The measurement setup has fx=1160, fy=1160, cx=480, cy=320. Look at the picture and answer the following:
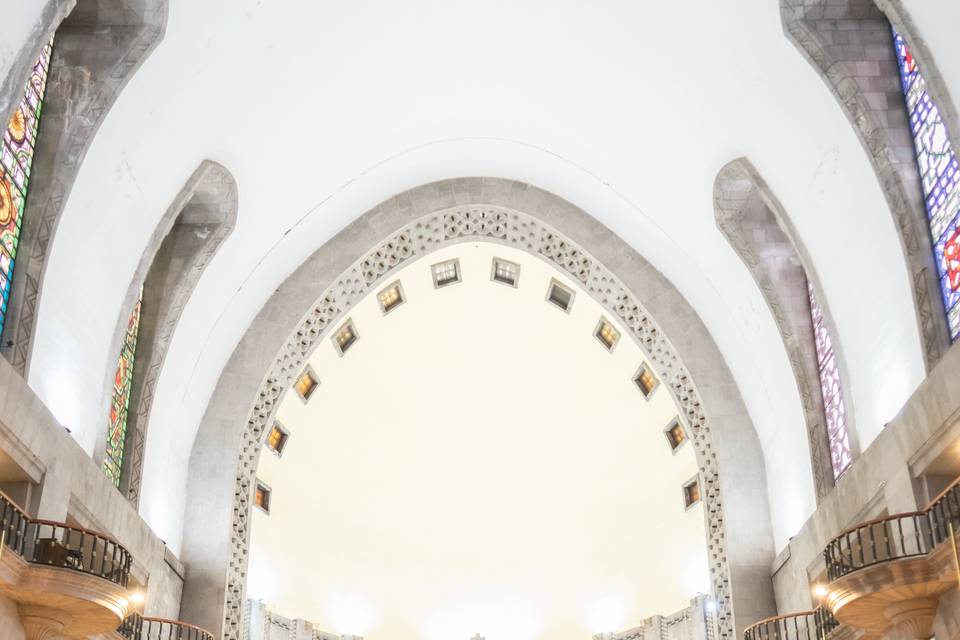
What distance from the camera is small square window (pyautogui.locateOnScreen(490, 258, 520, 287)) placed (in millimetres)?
22016

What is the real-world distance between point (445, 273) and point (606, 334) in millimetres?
3278

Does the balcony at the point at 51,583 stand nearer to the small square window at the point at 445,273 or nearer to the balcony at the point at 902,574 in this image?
the balcony at the point at 902,574

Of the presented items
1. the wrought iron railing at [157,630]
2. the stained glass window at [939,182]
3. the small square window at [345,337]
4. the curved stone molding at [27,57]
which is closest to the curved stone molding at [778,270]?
the stained glass window at [939,182]

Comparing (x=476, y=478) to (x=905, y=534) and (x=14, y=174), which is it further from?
(x=14, y=174)

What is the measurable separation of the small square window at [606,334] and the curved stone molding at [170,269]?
25.0ft

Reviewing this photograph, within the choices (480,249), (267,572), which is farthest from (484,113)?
(267,572)

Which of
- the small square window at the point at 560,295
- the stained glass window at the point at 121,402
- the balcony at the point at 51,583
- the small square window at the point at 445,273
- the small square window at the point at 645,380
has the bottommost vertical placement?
the balcony at the point at 51,583

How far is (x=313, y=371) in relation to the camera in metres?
22.0

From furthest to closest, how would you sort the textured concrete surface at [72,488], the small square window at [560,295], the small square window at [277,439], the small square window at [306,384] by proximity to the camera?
the small square window at [560,295] < the small square window at [306,384] < the small square window at [277,439] < the textured concrete surface at [72,488]

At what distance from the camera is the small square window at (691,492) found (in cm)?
2122

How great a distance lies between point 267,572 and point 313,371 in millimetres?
3812

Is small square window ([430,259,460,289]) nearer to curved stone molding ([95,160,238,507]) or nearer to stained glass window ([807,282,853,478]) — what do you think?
curved stone molding ([95,160,238,507])

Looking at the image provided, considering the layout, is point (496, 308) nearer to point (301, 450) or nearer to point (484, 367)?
point (484, 367)

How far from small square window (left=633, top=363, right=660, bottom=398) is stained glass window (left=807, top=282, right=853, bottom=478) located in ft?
15.7
